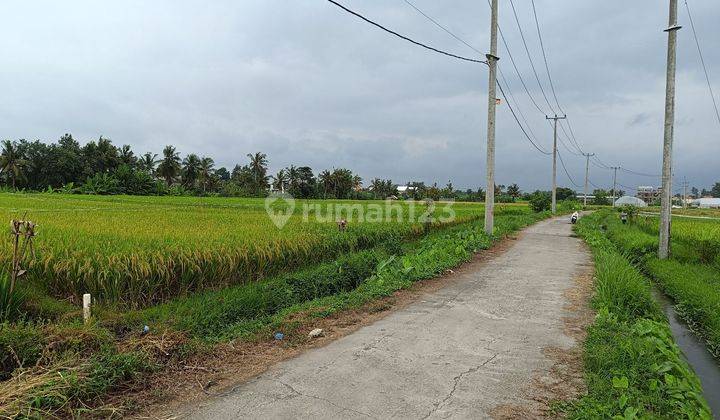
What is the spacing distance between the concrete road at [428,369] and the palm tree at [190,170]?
60.7 m

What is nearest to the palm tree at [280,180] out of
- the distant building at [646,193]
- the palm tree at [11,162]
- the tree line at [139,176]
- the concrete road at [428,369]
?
the tree line at [139,176]

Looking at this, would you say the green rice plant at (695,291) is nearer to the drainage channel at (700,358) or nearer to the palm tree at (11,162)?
the drainage channel at (700,358)

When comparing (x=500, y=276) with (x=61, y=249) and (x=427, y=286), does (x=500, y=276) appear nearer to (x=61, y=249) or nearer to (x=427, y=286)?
(x=427, y=286)

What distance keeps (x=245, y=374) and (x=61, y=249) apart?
451 cm

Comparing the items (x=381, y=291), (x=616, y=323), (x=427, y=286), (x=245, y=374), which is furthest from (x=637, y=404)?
(x=427, y=286)

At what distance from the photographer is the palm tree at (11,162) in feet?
162

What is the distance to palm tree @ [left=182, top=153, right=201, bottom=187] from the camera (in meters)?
62.0

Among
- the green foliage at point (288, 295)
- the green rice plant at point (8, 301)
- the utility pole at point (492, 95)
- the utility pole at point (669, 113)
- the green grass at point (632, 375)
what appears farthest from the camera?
the utility pole at point (492, 95)

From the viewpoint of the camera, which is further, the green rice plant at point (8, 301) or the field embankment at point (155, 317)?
the green rice plant at point (8, 301)

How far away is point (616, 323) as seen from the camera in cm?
548

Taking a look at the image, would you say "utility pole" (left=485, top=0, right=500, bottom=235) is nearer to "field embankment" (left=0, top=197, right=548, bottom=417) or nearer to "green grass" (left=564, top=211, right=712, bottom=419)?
"field embankment" (left=0, top=197, right=548, bottom=417)

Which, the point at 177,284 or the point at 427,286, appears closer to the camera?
the point at 177,284

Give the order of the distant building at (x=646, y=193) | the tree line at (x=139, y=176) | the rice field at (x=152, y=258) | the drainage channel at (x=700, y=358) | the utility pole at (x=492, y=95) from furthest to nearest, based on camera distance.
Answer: the distant building at (x=646, y=193), the tree line at (x=139, y=176), the utility pole at (x=492, y=95), the rice field at (x=152, y=258), the drainage channel at (x=700, y=358)

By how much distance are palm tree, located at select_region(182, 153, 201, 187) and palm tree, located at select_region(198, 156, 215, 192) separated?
47 centimetres
